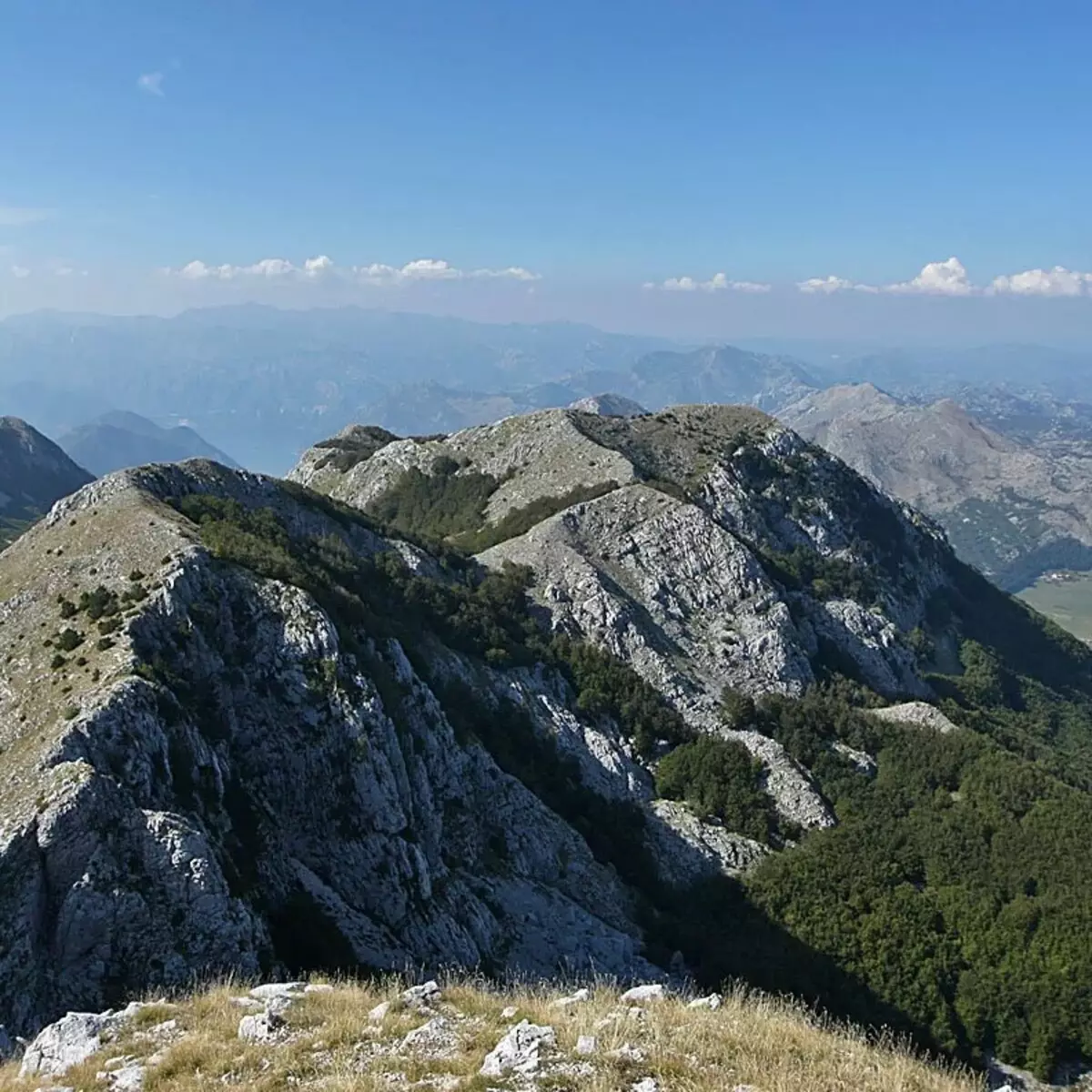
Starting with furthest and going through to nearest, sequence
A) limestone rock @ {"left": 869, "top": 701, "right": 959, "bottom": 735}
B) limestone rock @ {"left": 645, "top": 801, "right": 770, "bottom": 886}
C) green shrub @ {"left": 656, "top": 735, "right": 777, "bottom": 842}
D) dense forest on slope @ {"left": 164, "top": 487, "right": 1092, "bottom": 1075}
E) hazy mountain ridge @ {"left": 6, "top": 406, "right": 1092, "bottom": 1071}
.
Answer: limestone rock @ {"left": 869, "top": 701, "right": 959, "bottom": 735}, green shrub @ {"left": 656, "top": 735, "right": 777, "bottom": 842}, limestone rock @ {"left": 645, "top": 801, "right": 770, "bottom": 886}, dense forest on slope @ {"left": 164, "top": 487, "right": 1092, "bottom": 1075}, hazy mountain ridge @ {"left": 6, "top": 406, "right": 1092, "bottom": 1071}

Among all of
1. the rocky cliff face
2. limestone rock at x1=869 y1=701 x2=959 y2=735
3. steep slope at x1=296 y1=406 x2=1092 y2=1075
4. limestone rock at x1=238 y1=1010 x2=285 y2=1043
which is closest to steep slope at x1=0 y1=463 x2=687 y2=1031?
the rocky cliff face

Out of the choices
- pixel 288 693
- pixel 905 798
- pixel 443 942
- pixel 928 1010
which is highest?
pixel 288 693

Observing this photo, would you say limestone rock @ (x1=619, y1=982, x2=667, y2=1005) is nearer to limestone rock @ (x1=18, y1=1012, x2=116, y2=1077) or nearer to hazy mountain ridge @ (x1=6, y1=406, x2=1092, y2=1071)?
limestone rock @ (x1=18, y1=1012, x2=116, y2=1077)

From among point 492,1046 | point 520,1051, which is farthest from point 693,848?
point 520,1051

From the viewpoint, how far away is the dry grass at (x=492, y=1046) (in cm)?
1315

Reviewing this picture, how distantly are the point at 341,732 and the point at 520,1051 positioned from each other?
31.5 m

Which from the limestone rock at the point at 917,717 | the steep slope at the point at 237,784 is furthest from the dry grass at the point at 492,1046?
the limestone rock at the point at 917,717

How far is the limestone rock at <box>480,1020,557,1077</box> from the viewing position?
13656mm

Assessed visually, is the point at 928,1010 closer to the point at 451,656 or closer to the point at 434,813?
the point at 434,813

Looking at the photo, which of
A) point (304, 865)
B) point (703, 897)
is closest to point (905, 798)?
point (703, 897)

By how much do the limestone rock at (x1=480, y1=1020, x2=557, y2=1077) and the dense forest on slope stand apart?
3613 centimetres

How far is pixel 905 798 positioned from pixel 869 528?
62.3 metres

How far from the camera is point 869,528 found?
124m

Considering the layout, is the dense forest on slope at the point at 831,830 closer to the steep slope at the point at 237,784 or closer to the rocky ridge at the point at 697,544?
the steep slope at the point at 237,784
